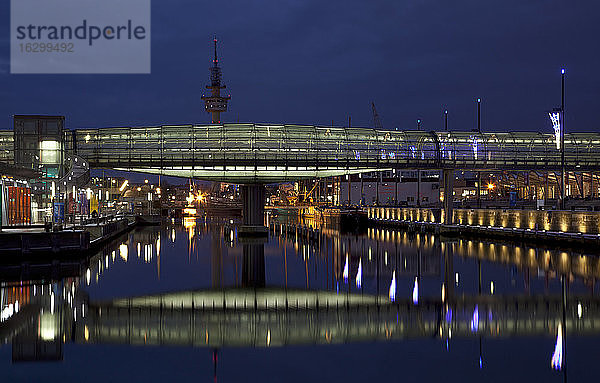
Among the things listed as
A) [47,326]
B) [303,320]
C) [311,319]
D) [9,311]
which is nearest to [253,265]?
[311,319]

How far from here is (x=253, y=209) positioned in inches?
2948

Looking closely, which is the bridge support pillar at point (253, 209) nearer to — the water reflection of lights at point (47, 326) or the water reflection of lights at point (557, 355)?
the water reflection of lights at point (47, 326)

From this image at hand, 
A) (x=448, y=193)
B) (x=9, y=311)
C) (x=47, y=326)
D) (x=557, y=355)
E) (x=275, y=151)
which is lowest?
(x=557, y=355)

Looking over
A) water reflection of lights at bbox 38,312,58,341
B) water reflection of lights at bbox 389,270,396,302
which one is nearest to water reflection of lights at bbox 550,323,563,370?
water reflection of lights at bbox 389,270,396,302

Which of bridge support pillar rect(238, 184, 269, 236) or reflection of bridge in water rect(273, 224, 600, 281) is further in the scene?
bridge support pillar rect(238, 184, 269, 236)

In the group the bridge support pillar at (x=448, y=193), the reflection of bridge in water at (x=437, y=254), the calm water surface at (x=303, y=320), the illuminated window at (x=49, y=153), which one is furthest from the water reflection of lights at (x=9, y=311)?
the bridge support pillar at (x=448, y=193)

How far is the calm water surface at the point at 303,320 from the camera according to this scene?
68.1ft

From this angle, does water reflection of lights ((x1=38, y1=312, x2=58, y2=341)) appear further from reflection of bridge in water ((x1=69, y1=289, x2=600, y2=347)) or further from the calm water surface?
reflection of bridge in water ((x1=69, y1=289, x2=600, y2=347))

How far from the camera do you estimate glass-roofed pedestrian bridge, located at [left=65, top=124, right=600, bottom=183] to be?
66188 millimetres

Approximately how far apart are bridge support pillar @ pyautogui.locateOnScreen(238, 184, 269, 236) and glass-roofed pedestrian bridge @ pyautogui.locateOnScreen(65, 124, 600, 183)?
1.48m

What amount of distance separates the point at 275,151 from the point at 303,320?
131ft

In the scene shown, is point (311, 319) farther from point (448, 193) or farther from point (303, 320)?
point (448, 193)

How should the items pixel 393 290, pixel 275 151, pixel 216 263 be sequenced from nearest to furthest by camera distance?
pixel 393 290 < pixel 216 263 < pixel 275 151

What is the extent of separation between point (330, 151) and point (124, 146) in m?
20.7
